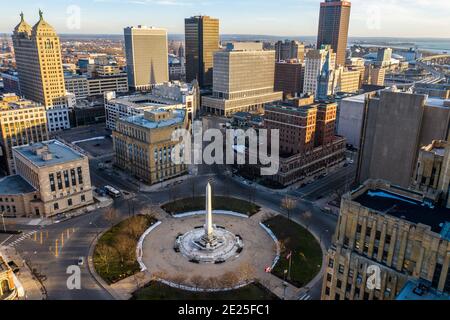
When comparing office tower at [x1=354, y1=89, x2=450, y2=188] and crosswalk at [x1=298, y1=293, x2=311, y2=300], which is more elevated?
office tower at [x1=354, y1=89, x2=450, y2=188]

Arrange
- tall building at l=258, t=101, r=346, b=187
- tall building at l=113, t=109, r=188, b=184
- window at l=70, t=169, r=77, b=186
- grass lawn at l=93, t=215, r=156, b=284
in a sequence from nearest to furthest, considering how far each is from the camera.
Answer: grass lawn at l=93, t=215, r=156, b=284 → window at l=70, t=169, r=77, b=186 → tall building at l=113, t=109, r=188, b=184 → tall building at l=258, t=101, r=346, b=187

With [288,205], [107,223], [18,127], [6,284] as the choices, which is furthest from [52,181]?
[288,205]

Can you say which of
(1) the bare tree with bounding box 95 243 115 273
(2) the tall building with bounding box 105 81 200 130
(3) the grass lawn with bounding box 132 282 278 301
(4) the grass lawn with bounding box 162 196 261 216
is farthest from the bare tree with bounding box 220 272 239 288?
(2) the tall building with bounding box 105 81 200 130

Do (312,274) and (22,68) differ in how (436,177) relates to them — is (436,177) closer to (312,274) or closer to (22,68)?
(312,274)

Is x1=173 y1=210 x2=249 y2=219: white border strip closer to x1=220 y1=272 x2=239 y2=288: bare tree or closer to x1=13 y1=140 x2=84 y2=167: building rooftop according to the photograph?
x1=220 y1=272 x2=239 y2=288: bare tree

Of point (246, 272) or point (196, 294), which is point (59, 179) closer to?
point (196, 294)

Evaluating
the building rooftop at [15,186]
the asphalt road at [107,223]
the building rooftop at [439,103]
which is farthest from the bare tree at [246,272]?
the building rooftop at [439,103]
